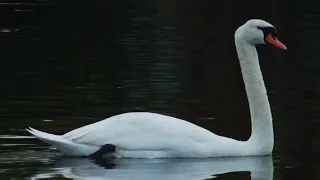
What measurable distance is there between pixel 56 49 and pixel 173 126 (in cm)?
1073

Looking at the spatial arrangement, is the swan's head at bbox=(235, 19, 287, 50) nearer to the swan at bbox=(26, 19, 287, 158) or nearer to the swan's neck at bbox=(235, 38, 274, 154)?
the swan's neck at bbox=(235, 38, 274, 154)

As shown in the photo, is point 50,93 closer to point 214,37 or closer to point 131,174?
point 131,174

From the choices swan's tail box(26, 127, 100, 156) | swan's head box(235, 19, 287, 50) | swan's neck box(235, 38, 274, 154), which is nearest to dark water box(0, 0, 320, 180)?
swan's tail box(26, 127, 100, 156)

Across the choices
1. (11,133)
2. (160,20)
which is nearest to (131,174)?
(11,133)

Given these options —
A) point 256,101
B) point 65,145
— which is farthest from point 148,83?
point 65,145

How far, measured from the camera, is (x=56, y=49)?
22297 mm

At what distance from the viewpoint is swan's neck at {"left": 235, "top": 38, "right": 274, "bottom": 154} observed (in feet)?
40.2

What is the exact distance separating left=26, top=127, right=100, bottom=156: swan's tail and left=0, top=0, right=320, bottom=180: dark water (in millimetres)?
119

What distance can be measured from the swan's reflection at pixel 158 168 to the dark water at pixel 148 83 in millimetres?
10

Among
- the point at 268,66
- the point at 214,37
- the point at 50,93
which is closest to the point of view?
the point at 50,93

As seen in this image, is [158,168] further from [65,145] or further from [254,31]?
[254,31]

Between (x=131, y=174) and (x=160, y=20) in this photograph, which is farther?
(x=160, y=20)

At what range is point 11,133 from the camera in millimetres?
12828

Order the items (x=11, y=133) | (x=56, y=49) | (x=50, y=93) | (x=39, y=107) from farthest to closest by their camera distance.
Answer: (x=56, y=49), (x=50, y=93), (x=39, y=107), (x=11, y=133)
